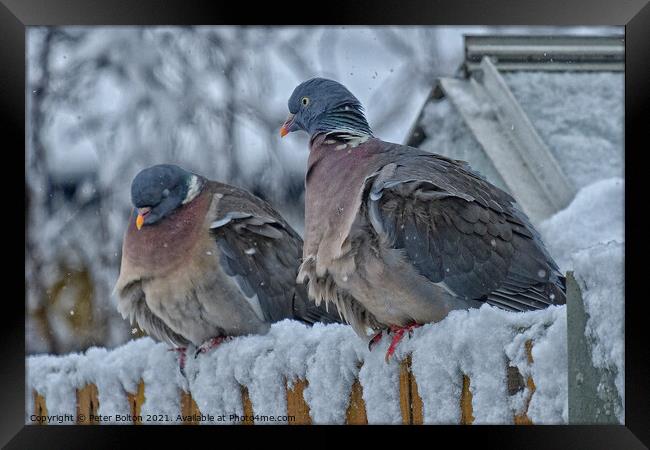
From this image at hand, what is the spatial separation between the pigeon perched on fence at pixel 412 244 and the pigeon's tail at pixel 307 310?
0.51m

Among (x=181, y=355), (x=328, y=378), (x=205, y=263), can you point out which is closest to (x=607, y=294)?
(x=328, y=378)

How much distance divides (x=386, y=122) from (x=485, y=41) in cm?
55

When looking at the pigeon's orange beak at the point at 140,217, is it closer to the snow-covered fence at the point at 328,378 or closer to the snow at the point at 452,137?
the snow-covered fence at the point at 328,378

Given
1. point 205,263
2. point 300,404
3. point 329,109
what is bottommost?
point 300,404

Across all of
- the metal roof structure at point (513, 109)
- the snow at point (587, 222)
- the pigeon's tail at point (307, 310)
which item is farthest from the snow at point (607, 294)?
the pigeon's tail at point (307, 310)

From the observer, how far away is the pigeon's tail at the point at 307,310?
3.76 metres

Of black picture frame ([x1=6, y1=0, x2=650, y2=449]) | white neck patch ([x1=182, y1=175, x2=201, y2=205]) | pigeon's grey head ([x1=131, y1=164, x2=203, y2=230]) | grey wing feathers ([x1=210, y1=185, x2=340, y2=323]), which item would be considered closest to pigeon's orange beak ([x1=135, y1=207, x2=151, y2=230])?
pigeon's grey head ([x1=131, y1=164, x2=203, y2=230])

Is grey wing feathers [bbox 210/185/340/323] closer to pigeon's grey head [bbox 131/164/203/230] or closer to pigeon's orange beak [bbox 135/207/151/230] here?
pigeon's grey head [bbox 131/164/203/230]

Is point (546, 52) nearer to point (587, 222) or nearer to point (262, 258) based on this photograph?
point (587, 222)

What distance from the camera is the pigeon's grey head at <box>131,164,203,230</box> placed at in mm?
3625

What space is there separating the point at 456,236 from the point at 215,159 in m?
1.56

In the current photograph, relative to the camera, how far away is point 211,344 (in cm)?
367

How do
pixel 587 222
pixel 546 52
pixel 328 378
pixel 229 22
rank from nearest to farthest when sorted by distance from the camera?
pixel 328 378
pixel 229 22
pixel 587 222
pixel 546 52

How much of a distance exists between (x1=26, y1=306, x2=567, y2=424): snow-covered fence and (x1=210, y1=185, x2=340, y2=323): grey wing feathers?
0.85ft
